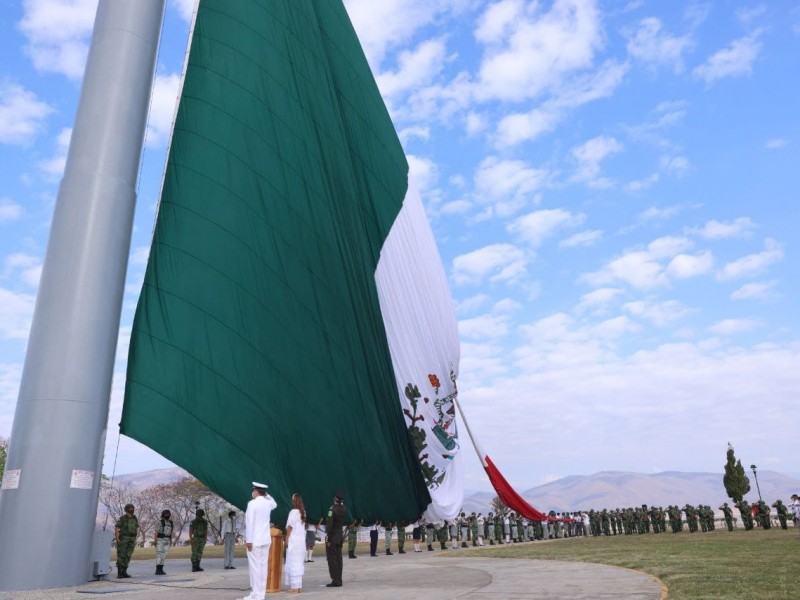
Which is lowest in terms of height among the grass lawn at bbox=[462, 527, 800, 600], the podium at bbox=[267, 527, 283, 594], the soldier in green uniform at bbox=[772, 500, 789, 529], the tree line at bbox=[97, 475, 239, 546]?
the grass lawn at bbox=[462, 527, 800, 600]

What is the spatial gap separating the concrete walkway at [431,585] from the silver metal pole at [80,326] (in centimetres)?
91

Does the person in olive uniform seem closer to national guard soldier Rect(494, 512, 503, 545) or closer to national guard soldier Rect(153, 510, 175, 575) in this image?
national guard soldier Rect(153, 510, 175, 575)

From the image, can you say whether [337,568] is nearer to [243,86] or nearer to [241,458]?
[241,458]

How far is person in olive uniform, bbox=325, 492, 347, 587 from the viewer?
11133 millimetres

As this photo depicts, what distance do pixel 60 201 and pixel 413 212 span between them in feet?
37.2

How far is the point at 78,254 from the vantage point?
12.5 meters

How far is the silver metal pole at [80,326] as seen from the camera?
10.9 meters

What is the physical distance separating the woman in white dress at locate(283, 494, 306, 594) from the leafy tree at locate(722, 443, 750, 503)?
6269 cm

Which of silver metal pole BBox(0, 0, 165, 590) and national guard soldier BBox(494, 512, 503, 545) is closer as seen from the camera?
silver metal pole BBox(0, 0, 165, 590)

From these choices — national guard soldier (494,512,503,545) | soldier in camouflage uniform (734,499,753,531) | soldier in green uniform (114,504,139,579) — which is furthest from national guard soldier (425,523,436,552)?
soldier in camouflage uniform (734,499,753,531)

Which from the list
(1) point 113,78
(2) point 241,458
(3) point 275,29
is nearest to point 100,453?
(2) point 241,458

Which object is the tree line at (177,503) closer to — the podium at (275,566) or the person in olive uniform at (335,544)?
the person in olive uniform at (335,544)

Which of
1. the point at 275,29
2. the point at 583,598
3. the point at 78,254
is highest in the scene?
the point at 275,29

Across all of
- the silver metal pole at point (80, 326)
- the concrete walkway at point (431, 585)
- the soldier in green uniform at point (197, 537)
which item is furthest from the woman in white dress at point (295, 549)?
the soldier in green uniform at point (197, 537)
